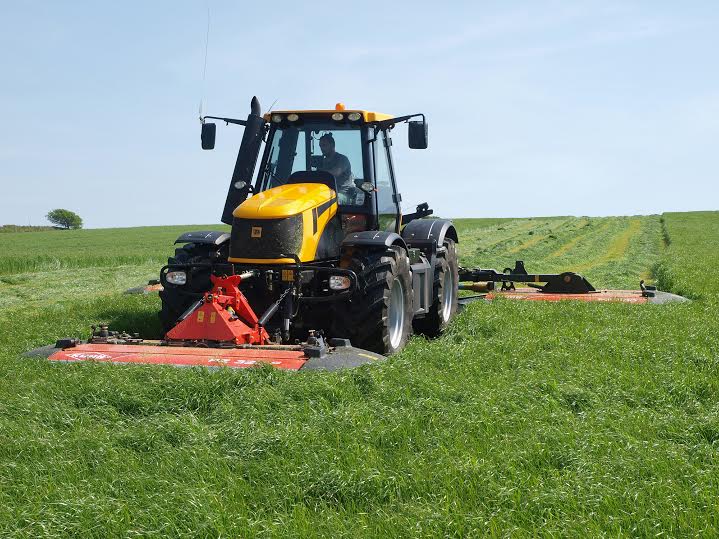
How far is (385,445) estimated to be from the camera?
529cm

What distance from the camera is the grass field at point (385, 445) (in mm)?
4227

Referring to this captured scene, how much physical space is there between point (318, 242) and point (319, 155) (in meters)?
1.20

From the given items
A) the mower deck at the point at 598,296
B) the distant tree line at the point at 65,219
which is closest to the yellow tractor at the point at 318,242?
the mower deck at the point at 598,296

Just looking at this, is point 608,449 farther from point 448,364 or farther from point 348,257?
point 348,257

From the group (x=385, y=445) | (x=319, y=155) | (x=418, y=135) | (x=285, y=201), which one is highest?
(x=418, y=135)

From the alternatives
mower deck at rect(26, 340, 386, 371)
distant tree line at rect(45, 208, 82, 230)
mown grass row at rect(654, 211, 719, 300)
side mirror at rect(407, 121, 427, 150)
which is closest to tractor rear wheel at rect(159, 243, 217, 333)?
mower deck at rect(26, 340, 386, 371)

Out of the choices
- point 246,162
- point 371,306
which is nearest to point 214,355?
point 371,306

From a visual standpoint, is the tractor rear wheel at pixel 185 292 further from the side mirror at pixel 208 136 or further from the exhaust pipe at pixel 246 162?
the side mirror at pixel 208 136

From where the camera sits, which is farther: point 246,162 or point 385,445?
point 246,162

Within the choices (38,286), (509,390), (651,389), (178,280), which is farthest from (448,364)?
(38,286)

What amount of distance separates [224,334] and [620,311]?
5.66 metres

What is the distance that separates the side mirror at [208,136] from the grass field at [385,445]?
283cm

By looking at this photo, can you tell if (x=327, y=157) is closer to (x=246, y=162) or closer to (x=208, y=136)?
(x=246, y=162)

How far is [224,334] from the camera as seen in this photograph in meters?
7.70
